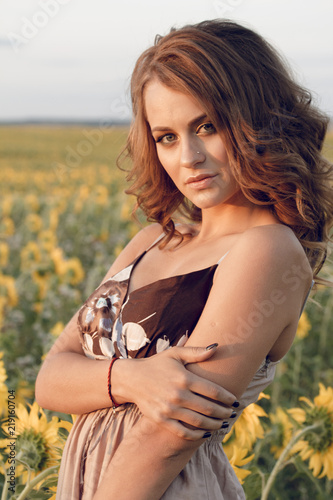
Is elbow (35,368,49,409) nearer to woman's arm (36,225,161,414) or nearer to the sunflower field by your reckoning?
woman's arm (36,225,161,414)

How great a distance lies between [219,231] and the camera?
5.47 ft

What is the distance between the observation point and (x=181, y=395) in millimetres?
1256

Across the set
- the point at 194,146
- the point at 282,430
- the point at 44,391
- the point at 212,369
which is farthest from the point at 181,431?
the point at 282,430

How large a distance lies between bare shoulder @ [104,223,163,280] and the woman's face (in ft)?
1.36

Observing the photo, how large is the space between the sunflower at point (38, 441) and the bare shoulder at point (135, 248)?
0.46 m

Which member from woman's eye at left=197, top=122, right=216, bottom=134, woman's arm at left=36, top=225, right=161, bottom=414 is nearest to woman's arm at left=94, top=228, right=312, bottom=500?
woman's arm at left=36, top=225, right=161, bottom=414

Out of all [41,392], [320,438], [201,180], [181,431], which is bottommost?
[320,438]

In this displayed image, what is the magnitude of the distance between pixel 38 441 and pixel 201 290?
2.41 ft

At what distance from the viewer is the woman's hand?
4.13 ft

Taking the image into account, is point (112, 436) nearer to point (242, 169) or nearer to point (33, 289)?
point (242, 169)

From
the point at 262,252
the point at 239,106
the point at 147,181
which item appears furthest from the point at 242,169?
the point at 147,181

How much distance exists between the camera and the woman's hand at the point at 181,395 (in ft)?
4.13

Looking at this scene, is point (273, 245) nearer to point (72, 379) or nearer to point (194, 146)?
point (194, 146)

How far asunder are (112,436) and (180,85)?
82cm
